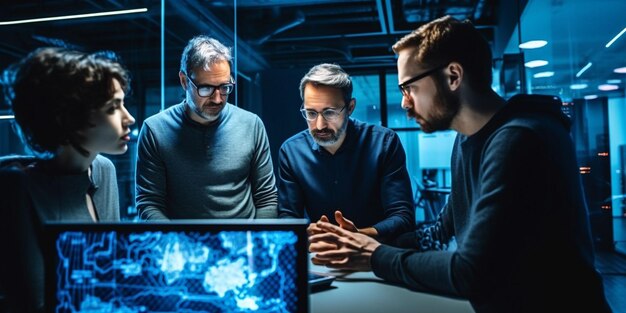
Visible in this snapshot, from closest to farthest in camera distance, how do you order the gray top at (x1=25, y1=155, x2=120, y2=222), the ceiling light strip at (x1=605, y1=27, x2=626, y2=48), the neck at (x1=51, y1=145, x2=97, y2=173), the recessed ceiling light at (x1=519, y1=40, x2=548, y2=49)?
the gray top at (x1=25, y1=155, x2=120, y2=222) → the neck at (x1=51, y1=145, x2=97, y2=173) → the ceiling light strip at (x1=605, y1=27, x2=626, y2=48) → the recessed ceiling light at (x1=519, y1=40, x2=548, y2=49)

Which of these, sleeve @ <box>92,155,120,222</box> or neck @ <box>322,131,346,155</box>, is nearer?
sleeve @ <box>92,155,120,222</box>

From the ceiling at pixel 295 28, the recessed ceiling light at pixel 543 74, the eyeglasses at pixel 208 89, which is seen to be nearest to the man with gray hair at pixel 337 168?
the eyeglasses at pixel 208 89

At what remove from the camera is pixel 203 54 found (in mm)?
1876

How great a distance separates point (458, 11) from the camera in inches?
246

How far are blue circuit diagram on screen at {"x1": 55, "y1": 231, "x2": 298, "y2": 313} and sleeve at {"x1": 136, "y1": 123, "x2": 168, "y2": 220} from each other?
1057 millimetres

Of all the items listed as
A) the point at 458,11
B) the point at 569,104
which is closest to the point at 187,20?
the point at 458,11

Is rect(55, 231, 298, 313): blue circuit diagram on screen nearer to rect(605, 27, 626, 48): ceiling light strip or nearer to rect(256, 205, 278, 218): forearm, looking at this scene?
rect(256, 205, 278, 218): forearm

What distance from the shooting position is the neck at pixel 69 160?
1.17 meters

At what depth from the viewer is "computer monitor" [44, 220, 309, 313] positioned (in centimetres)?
75

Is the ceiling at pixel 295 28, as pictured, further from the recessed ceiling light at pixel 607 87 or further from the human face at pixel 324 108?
the human face at pixel 324 108

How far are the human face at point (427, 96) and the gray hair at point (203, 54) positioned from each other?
0.84 m

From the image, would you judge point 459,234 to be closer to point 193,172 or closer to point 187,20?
point 193,172

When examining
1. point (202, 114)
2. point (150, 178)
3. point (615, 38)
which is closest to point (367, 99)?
point (615, 38)

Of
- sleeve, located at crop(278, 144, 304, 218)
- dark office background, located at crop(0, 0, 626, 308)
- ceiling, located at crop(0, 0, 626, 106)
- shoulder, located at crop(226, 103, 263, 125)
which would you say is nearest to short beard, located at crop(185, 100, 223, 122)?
shoulder, located at crop(226, 103, 263, 125)
